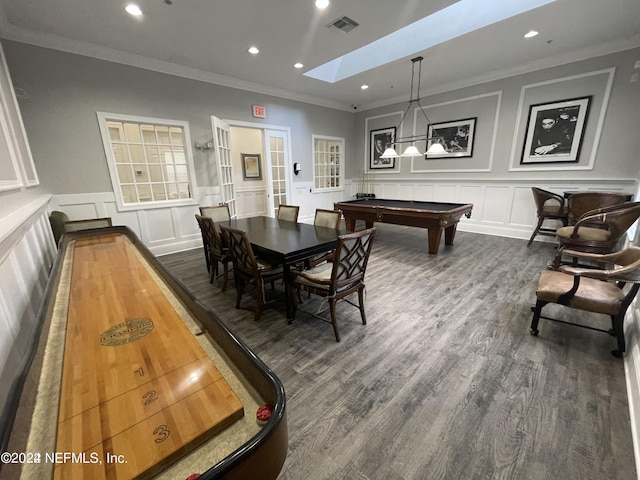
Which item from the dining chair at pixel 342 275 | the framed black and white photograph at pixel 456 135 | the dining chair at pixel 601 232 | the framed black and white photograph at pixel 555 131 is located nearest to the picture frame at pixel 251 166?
the framed black and white photograph at pixel 456 135

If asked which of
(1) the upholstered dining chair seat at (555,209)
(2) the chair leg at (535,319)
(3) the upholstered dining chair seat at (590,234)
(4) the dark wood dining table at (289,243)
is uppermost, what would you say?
(1) the upholstered dining chair seat at (555,209)

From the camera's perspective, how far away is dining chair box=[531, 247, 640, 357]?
1637 mm

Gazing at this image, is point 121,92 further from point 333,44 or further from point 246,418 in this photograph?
point 246,418

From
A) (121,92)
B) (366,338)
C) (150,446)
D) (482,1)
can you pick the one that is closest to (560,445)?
(366,338)

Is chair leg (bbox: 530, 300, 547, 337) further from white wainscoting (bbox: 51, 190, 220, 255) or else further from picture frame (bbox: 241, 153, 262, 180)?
picture frame (bbox: 241, 153, 262, 180)

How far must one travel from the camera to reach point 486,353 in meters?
1.91

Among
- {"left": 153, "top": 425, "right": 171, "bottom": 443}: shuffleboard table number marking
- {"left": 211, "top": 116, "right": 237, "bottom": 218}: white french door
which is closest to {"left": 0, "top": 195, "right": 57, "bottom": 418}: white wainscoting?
{"left": 153, "top": 425, "right": 171, "bottom": 443}: shuffleboard table number marking

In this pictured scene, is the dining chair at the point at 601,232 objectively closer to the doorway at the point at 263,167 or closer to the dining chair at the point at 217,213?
the dining chair at the point at 217,213

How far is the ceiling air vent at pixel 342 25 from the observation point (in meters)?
2.92

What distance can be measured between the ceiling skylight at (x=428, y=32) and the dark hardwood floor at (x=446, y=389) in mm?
3187

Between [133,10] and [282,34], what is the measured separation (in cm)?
158

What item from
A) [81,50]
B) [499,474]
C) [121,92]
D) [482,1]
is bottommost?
[499,474]

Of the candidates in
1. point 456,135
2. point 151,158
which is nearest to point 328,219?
point 151,158

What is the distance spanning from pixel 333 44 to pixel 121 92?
308cm
